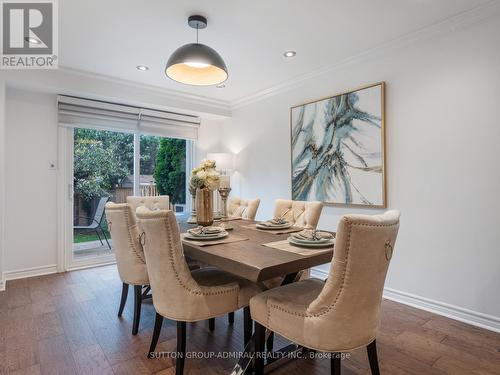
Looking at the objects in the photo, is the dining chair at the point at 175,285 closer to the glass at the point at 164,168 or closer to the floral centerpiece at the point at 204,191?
the floral centerpiece at the point at 204,191

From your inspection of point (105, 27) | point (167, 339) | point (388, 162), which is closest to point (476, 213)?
point (388, 162)

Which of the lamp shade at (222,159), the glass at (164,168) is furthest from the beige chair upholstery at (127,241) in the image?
the lamp shade at (222,159)

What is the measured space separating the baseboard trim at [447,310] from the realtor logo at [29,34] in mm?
3837

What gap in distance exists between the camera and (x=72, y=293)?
9.76 feet

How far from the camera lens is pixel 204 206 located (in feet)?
7.02

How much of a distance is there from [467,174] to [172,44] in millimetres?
2846

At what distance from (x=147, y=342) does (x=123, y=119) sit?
10.0 feet

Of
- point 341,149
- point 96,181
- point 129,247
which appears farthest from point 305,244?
point 96,181

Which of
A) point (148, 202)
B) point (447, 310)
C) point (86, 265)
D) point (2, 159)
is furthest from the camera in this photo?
point (86, 265)

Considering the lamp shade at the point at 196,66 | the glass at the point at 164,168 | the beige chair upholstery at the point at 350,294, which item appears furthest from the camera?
the glass at the point at 164,168

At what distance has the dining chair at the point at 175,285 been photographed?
5.05 feet

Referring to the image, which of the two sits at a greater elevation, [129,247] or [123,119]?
[123,119]

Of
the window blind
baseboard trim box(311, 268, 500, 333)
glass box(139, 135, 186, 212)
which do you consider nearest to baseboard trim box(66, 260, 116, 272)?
glass box(139, 135, 186, 212)

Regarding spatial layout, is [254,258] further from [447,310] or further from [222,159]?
[222,159]
